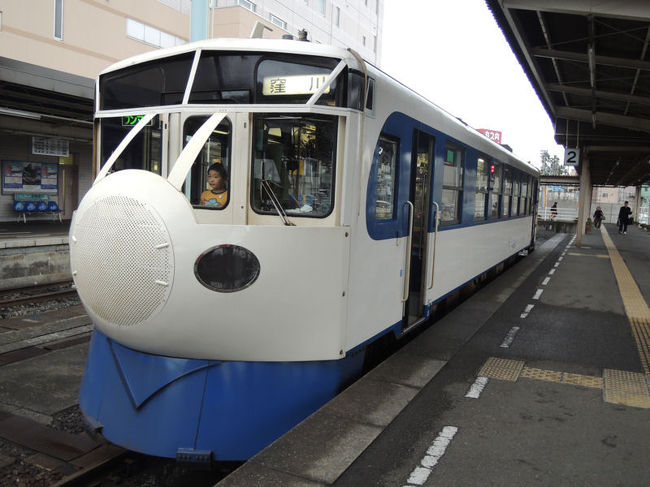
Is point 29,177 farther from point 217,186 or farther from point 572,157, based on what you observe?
point 572,157

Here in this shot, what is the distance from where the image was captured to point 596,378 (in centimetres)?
532

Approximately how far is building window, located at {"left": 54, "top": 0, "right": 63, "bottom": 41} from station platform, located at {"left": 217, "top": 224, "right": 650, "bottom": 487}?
20068 mm

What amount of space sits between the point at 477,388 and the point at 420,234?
185 centimetres

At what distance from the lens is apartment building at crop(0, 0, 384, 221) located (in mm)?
12109

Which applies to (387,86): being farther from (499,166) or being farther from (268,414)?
(499,166)

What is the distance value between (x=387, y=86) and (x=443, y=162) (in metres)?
2.07

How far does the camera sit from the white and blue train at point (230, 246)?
138 inches

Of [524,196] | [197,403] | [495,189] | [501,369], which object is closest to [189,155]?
[197,403]

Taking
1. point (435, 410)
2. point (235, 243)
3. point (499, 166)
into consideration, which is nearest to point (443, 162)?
point (435, 410)

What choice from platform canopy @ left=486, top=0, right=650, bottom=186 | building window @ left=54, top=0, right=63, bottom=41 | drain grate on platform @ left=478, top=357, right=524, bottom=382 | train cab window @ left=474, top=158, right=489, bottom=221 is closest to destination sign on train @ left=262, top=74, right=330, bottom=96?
drain grate on platform @ left=478, top=357, right=524, bottom=382

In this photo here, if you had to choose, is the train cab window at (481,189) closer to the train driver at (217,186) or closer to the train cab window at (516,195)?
the train cab window at (516,195)

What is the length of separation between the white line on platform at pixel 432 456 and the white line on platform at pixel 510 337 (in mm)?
2655

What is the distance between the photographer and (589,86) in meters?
13.9

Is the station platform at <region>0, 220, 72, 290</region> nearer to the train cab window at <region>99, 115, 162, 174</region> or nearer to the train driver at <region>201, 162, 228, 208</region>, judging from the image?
the train cab window at <region>99, 115, 162, 174</region>
